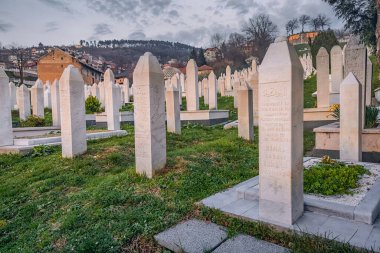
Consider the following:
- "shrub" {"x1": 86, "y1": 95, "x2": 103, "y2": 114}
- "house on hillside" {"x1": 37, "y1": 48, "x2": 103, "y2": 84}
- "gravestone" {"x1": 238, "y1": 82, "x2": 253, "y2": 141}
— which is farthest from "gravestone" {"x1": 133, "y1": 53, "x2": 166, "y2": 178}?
"house on hillside" {"x1": 37, "y1": 48, "x2": 103, "y2": 84}

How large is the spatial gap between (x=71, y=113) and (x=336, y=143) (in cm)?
802

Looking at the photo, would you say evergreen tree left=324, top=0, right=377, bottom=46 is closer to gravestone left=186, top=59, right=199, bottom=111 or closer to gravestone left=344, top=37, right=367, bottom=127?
gravestone left=344, top=37, right=367, bottom=127

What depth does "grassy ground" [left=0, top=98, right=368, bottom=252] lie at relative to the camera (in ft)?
13.0

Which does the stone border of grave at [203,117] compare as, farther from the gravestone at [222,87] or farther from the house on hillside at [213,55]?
the house on hillside at [213,55]

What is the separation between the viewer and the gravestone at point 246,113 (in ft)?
35.2

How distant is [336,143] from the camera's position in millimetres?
8695

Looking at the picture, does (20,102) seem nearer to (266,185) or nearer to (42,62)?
(266,185)

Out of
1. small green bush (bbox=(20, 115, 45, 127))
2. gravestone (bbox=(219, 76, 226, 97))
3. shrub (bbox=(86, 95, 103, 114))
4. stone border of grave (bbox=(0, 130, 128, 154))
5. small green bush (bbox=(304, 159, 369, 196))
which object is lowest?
small green bush (bbox=(304, 159, 369, 196))

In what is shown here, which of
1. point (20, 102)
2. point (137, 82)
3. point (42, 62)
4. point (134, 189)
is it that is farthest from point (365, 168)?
point (42, 62)

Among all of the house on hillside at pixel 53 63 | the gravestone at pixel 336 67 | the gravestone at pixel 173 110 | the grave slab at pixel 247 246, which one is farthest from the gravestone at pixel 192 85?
the house on hillside at pixel 53 63

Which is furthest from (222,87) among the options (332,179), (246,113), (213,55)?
(213,55)

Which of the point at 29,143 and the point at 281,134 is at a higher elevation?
the point at 281,134

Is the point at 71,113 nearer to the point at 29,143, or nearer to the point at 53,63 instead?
the point at 29,143

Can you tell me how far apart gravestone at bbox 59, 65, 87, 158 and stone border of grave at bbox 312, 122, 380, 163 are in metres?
7.36
